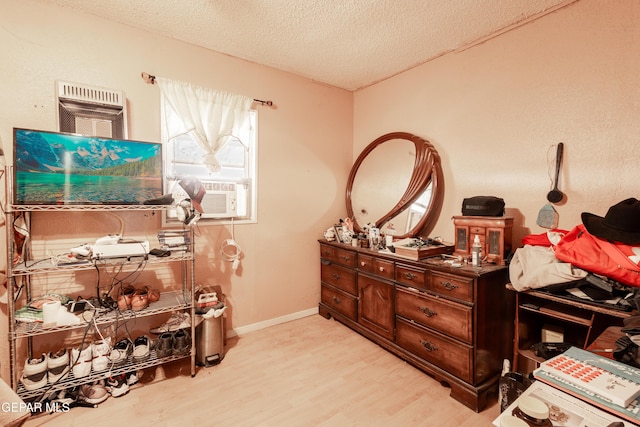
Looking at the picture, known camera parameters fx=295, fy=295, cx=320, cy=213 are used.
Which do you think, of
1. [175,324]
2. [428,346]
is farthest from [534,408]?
[175,324]

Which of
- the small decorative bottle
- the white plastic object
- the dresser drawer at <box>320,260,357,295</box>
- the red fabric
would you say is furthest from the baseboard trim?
the white plastic object

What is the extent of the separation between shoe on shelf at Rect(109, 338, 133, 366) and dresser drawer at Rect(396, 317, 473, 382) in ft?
6.44

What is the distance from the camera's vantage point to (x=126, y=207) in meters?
1.99

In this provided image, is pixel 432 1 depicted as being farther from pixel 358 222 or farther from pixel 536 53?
pixel 358 222

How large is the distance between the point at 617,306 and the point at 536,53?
1.66 m

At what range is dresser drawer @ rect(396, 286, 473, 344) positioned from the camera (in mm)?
1879

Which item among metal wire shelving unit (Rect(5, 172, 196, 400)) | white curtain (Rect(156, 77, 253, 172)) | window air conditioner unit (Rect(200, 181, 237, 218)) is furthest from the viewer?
window air conditioner unit (Rect(200, 181, 237, 218))

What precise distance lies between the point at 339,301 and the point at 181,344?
4.87ft

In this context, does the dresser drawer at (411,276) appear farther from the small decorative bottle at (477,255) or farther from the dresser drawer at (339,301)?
the dresser drawer at (339,301)

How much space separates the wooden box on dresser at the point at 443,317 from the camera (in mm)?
1853

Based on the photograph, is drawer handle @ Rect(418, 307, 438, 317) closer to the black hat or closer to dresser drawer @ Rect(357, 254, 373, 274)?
dresser drawer @ Rect(357, 254, 373, 274)

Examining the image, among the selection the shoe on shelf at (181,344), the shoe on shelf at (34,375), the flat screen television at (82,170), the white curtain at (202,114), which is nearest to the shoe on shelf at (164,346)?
the shoe on shelf at (181,344)

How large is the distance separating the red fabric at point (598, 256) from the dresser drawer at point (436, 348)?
788 mm

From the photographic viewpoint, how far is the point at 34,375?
175cm
